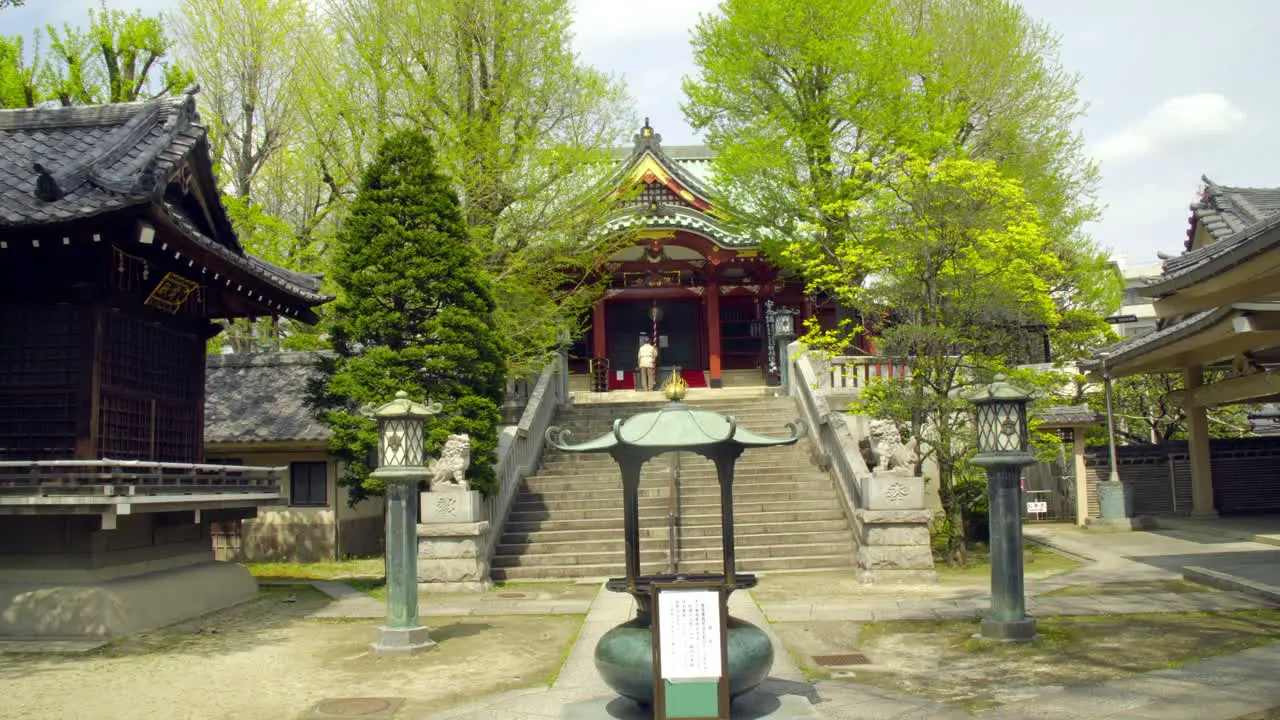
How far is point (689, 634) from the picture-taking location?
7520 mm

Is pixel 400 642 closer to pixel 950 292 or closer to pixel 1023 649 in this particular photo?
pixel 1023 649

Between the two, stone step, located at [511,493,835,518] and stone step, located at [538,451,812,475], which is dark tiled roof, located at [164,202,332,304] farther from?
stone step, located at [538,451,812,475]

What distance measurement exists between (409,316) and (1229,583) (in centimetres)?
1322

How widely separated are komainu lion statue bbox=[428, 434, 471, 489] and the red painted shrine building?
1228 cm

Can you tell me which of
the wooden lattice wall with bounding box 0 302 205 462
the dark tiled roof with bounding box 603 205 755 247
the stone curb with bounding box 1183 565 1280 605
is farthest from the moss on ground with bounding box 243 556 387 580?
the stone curb with bounding box 1183 565 1280 605

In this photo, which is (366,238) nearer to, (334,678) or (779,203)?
(334,678)

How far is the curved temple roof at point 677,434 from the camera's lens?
7.87m

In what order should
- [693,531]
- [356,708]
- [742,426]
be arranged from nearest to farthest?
[356,708] → [693,531] → [742,426]

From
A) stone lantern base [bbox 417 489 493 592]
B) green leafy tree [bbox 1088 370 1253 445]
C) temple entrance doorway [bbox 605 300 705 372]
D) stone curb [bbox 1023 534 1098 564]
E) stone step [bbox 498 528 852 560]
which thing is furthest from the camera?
temple entrance doorway [bbox 605 300 705 372]

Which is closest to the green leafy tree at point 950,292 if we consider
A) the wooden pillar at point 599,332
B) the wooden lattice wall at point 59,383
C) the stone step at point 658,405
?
the stone step at point 658,405

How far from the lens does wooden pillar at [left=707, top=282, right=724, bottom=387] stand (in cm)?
2998

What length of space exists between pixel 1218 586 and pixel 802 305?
18.9 meters

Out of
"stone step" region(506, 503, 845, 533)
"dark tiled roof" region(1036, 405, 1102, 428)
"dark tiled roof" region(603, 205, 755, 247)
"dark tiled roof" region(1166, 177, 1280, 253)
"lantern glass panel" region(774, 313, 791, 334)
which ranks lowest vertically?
"stone step" region(506, 503, 845, 533)

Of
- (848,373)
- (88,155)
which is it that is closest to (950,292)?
(848,373)
